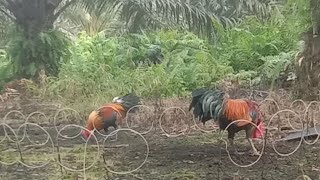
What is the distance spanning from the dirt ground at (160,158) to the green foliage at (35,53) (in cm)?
405

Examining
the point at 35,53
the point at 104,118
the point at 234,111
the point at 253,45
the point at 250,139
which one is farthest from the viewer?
the point at 253,45

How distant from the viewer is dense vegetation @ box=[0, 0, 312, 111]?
870cm

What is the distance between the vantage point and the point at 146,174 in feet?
13.3

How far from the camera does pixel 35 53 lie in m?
10.0

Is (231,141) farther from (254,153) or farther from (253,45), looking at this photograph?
(253,45)

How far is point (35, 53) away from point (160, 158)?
19.2 ft

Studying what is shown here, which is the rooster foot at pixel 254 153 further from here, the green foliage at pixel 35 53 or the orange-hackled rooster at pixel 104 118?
the green foliage at pixel 35 53

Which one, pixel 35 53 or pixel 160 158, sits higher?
pixel 35 53

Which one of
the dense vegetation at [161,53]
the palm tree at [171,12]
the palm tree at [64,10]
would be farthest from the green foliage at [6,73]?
the palm tree at [171,12]

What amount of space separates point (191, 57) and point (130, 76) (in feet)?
5.55

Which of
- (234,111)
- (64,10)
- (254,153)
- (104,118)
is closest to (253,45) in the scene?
(64,10)

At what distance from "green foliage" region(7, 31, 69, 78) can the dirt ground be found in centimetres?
405

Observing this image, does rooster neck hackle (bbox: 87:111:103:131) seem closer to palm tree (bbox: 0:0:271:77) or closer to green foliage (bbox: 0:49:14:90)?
palm tree (bbox: 0:0:271:77)

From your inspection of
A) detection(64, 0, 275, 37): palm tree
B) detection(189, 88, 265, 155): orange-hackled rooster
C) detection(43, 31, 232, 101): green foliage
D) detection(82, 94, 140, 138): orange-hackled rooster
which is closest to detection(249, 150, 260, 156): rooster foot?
detection(189, 88, 265, 155): orange-hackled rooster
